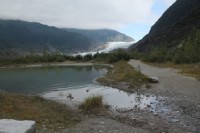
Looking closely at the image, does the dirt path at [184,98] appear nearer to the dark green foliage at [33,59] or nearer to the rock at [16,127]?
the rock at [16,127]

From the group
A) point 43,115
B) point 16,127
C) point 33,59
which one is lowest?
point 33,59

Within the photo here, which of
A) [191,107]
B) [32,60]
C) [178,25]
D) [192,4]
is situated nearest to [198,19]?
[178,25]

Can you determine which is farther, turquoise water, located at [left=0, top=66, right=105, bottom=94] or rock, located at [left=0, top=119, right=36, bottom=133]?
turquoise water, located at [left=0, top=66, right=105, bottom=94]

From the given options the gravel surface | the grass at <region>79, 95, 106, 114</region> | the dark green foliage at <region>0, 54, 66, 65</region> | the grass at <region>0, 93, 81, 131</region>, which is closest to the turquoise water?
the grass at <region>79, 95, 106, 114</region>

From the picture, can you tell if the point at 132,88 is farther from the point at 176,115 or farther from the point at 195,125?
the point at 195,125

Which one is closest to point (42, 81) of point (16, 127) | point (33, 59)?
point (16, 127)

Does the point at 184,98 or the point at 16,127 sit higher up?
the point at 16,127

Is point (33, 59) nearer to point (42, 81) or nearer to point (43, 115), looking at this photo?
point (42, 81)

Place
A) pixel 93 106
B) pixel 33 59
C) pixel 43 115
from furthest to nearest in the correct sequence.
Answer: pixel 33 59 < pixel 93 106 < pixel 43 115

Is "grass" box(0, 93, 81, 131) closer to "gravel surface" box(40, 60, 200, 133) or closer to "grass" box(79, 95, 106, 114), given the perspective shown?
"gravel surface" box(40, 60, 200, 133)

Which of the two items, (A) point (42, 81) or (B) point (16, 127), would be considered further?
(A) point (42, 81)

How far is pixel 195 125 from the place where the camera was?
20.2 metres

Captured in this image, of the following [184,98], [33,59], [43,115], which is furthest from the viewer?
[33,59]

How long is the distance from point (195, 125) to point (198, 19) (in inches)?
6269
